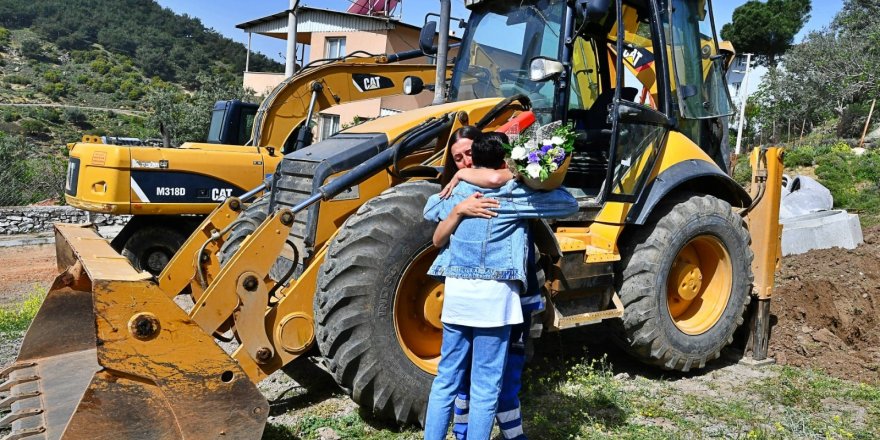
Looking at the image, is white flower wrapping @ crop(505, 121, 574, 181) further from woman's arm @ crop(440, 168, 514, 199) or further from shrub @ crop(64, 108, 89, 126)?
shrub @ crop(64, 108, 89, 126)

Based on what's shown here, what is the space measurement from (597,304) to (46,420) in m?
3.51

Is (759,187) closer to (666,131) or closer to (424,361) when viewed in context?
(666,131)

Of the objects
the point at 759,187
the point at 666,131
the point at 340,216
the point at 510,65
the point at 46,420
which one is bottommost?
the point at 46,420

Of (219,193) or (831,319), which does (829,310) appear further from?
(219,193)

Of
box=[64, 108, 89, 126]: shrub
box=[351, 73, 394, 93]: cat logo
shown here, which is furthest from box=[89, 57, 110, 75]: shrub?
box=[351, 73, 394, 93]: cat logo

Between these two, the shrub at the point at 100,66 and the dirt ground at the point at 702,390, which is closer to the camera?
the dirt ground at the point at 702,390

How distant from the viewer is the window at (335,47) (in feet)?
83.3

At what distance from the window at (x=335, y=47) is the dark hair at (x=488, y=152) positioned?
22988 millimetres

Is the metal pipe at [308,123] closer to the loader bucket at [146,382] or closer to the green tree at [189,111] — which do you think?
the loader bucket at [146,382]

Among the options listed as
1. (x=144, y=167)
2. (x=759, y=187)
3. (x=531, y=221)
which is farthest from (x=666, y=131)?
(x=144, y=167)

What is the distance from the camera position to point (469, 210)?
127 inches

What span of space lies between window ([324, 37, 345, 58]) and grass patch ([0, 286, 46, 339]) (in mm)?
19337

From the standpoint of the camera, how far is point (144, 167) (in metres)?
8.13

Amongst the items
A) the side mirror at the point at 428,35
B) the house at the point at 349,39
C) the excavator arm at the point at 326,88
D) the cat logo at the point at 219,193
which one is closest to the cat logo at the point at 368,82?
the excavator arm at the point at 326,88
